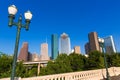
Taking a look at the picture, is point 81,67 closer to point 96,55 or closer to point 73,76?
point 96,55

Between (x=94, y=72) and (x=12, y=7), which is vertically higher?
(x=12, y=7)

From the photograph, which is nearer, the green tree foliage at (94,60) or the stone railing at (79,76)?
the stone railing at (79,76)

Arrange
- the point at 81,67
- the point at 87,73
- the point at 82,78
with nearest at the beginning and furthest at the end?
the point at 82,78
the point at 87,73
the point at 81,67

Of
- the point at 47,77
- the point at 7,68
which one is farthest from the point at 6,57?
the point at 47,77

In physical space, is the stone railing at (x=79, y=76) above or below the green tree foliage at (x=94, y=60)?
below

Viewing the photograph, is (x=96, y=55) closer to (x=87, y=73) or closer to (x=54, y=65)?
(x=54, y=65)

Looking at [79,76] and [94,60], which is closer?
[79,76]

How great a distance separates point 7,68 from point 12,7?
2929 centimetres

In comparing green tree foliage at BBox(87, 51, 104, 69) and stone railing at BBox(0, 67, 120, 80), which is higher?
green tree foliage at BBox(87, 51, 104, 69)

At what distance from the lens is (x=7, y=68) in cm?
3481

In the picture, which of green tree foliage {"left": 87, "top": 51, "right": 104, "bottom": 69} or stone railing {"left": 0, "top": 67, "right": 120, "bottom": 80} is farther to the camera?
green tree foliage {"left": 87, "top": 51, "right": 104, "bottom": 69}

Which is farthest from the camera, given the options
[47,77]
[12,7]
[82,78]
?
[82,78]

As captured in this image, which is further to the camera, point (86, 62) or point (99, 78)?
point (86, 62)

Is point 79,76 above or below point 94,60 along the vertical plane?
below
